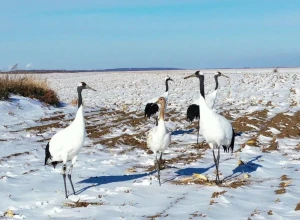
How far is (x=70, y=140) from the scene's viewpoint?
9.02 meters

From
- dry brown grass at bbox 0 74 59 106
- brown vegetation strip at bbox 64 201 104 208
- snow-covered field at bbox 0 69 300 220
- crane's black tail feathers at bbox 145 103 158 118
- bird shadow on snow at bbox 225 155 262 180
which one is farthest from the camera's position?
dry brown grass at bbox 0 74 59 106

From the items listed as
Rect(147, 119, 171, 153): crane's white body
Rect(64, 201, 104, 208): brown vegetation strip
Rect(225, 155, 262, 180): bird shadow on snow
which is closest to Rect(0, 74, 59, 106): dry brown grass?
Rect(225, 155, 262, 180): bird shadow on snow

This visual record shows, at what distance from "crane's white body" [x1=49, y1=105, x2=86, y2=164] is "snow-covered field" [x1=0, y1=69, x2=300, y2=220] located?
0.73 metres

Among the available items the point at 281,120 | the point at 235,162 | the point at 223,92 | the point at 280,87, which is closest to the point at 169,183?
the point at 235,162

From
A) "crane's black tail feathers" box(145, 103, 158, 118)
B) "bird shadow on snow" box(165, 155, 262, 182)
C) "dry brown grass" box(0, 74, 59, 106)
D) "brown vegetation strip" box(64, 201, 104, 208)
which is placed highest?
"dry brown grass" box(0, 74, 59, 106)

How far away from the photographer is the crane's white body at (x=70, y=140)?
9.03 meters

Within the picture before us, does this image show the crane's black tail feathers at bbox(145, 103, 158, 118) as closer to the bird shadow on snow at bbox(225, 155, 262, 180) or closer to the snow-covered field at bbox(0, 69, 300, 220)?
the snow-covered field at bbox(0, 69, 300, 220)

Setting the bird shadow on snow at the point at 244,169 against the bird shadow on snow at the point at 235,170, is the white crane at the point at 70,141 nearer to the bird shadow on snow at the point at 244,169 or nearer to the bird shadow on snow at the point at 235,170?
the bird shadow on snow at the point at 235,170

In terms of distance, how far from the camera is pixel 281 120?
19016 millimetres

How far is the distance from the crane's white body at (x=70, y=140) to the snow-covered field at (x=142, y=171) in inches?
28.9

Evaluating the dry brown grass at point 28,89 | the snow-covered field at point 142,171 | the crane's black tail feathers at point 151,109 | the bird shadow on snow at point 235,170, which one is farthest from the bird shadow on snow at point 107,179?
the dry brown grass at point 28,89

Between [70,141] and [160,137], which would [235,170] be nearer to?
[160,137]

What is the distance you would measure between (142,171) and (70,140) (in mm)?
2717

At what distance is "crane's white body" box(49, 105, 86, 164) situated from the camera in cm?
903
